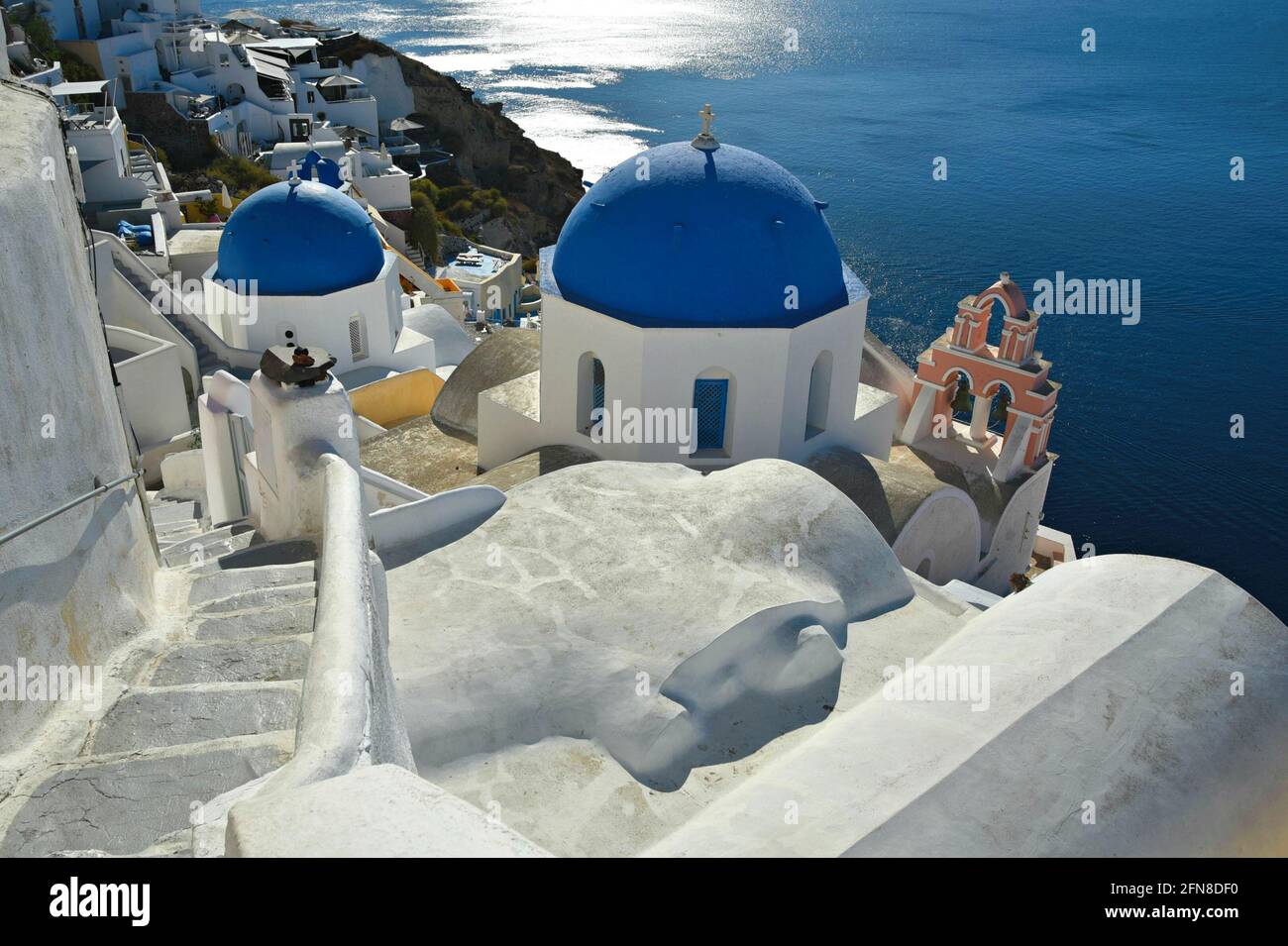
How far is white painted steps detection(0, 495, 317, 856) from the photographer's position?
11.5 feet

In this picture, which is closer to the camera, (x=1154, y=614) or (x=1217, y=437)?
(x=1154, y=614)

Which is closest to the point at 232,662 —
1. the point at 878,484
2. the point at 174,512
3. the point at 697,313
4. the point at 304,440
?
the point at 304,440

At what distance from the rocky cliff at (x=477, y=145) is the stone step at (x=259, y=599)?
51521 mm

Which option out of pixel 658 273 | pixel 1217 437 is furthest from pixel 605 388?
pixel 1217 437

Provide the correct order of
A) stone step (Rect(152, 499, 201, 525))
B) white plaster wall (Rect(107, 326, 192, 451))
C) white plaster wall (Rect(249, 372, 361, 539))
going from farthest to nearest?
white plaster wall (Rect(107, 326, 192, 451)) < stone step (Rect(152, 499, 201, 525)) < white plaster wall (Rect(249, 372, 361, 539))

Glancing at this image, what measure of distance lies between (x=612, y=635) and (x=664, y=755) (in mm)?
933

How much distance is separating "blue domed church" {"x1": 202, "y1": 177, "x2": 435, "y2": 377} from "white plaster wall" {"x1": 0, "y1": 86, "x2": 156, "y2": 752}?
12.4 metres

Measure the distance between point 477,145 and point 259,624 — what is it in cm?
5588

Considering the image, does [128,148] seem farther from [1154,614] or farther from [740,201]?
[1154,614]

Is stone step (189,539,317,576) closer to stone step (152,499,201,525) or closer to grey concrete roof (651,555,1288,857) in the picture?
grey concrete roof (651,555,1288,857)

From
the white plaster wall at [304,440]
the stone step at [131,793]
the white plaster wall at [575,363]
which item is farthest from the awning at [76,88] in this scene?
the stone step at [131,793]

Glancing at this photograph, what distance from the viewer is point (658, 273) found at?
484 inches

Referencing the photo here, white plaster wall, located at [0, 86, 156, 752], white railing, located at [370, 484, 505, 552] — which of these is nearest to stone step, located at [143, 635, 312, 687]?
white plaster wall, located at [0, 86, 156, 752]
